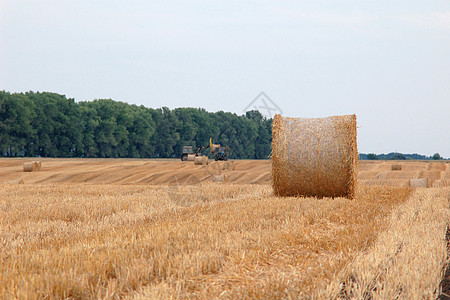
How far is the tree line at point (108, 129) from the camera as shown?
201ft

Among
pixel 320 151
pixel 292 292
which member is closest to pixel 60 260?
pixel 292 292

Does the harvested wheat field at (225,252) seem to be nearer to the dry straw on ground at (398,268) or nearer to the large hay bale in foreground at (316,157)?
the dry straw on ground at (398,268)

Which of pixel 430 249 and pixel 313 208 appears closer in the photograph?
pixel 430 249

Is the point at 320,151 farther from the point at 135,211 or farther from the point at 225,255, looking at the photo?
the point at 225,255

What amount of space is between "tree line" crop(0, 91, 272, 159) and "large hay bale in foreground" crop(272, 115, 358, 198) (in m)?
54.7

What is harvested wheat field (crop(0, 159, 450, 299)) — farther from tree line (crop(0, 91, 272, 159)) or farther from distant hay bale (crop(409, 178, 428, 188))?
tree line (crop(0, 91, 272, 159))

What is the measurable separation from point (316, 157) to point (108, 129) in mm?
65737

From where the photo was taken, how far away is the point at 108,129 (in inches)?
2886

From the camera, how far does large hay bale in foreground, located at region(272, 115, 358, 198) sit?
10.9 metres

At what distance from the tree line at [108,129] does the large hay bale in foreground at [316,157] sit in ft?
179

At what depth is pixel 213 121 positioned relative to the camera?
9919 cm

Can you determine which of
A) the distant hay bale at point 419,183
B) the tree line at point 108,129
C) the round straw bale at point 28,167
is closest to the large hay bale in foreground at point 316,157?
the distant hay bale at point 419,183

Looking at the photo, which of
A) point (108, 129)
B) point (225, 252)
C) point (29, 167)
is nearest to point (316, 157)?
point (225, 252)

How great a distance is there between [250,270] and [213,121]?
95236 millimetres
